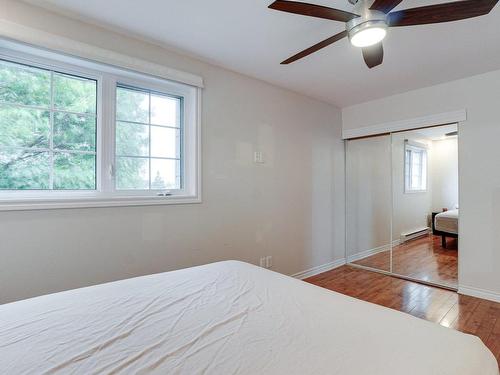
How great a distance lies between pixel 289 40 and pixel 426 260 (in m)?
3.18

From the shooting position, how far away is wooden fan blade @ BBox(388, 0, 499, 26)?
1323 millimetres

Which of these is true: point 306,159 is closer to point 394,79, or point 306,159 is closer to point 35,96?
point 394,79

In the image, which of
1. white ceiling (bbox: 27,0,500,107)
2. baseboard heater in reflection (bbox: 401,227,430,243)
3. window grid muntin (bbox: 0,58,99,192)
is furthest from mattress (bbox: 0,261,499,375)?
baseboard heater in reflection (bbox: 401,227,430,243)

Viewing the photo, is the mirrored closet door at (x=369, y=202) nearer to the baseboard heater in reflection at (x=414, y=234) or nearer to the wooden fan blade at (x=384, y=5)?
the baseboard heater in reflection at (x=414, y=234)

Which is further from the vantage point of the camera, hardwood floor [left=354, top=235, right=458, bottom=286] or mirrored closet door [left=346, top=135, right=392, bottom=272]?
mirrored closet door [left=346, top=135, right=392, bottom=272]

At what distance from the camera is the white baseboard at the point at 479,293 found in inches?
109

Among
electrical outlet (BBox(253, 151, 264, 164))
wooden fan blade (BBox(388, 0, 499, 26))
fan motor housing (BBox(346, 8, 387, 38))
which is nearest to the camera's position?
wooden fan blade (BBox(388, 0, 499, 26))

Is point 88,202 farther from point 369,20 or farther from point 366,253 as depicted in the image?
point 366,253

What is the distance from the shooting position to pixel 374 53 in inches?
72.8

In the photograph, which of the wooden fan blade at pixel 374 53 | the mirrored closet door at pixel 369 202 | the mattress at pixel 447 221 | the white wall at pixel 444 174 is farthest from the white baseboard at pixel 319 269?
the wooden fan blade at pixel 374 53

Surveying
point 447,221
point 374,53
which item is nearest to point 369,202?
point 447,221

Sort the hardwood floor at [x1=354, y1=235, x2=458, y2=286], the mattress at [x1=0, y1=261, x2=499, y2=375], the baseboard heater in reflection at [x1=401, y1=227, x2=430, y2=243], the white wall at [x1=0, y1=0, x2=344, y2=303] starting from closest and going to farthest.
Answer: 1. the mattress at [x1=0, y1=261, x2=499, y2=375]
2. the white wall at [x1=0, y1=0, x2=344, y2=303]
3. the hardwood floor at [x1=354, y1=235, x2=458, y2=286]
4. the baseboard heater in reflection at [x1=401, y1=227, x2=430, y2=243]

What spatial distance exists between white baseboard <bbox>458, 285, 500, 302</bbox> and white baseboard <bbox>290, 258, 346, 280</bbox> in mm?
1412

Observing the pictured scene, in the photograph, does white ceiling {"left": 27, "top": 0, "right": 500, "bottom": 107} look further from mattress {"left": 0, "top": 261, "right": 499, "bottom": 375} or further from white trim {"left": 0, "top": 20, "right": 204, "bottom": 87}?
mattress {"left": 0, "top": 261, "right": 499, "bottom": 375}
